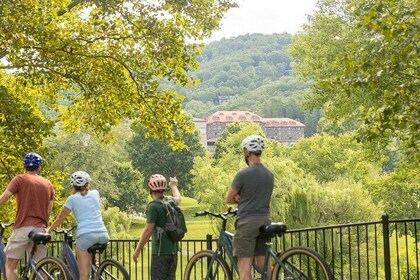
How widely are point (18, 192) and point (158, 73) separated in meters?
10.6

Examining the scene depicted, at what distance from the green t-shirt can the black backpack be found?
3 cm

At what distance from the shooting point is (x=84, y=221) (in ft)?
27.4

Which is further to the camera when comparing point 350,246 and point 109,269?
point 350,246

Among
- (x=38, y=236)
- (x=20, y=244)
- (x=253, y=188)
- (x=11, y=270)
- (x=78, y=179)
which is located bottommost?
(x=11, y=270)

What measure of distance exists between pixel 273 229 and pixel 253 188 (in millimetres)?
456

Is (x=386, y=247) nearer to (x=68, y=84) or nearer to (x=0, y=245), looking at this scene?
(x=0, y=245)

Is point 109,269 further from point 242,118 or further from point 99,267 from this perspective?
point 242,118

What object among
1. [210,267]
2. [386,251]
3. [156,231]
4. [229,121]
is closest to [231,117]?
[229,121]

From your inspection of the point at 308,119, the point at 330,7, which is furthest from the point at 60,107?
the point at 308,119

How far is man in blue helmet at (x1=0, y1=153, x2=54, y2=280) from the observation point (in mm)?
8750

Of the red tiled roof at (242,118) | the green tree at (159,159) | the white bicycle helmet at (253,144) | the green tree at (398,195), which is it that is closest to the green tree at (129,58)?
the white bicycle helmet at (253,144)

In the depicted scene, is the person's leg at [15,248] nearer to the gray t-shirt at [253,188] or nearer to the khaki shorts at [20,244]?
the khaki shorts at [20,244]

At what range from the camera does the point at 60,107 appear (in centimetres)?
2158

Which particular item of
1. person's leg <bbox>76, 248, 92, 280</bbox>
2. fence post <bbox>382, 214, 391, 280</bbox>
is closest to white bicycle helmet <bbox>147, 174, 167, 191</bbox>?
person's leg <bbox>76, 248, 92, 280</bbox>
